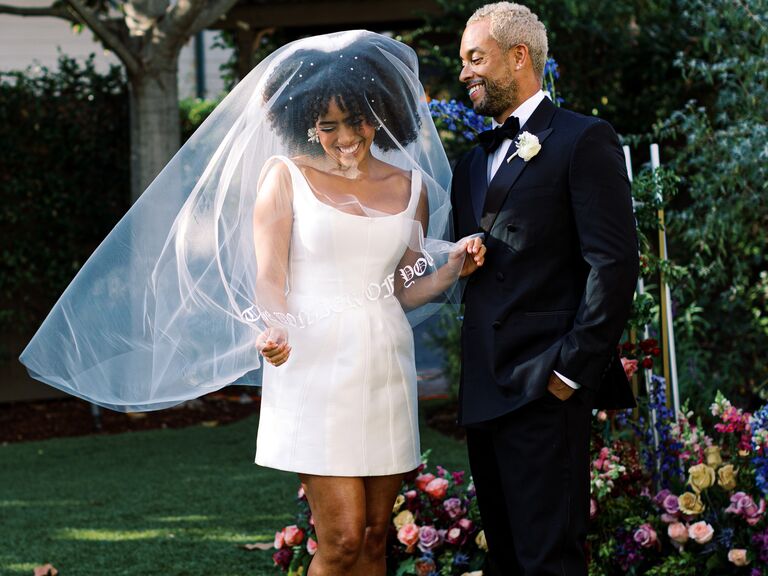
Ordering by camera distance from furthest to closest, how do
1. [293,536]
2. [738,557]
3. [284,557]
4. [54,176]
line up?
[54,176] < [284,557] < [293,536] < [738,557]

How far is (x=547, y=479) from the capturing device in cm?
300

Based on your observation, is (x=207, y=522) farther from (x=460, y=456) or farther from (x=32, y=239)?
(x=32, y=239)

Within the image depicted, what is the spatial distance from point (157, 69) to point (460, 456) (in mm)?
3798

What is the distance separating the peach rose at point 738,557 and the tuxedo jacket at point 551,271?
869 millimetres

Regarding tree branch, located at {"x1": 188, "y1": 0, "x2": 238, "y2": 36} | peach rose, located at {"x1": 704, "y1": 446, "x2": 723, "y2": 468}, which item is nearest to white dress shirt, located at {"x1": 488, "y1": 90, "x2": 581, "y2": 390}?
peach rose, located at {"x1": 704, "y1": 446, "x2": 723, "y2": 468}

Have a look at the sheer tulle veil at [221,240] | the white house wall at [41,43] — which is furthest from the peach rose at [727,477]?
the white house wall at [41,43]

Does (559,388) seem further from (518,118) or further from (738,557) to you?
(738,557)

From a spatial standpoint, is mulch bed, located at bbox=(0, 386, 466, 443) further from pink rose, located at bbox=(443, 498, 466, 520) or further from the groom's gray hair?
the groom's gray hair

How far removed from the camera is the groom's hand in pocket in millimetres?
2947

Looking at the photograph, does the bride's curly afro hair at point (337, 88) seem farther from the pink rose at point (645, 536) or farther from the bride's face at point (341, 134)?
the pink rose at point (645, 536)

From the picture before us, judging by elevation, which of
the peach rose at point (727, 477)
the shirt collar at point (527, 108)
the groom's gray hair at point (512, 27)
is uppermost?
the groom's gray hair at point (512, 27)

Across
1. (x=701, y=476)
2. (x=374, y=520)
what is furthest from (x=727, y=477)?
(x=374, y=520)

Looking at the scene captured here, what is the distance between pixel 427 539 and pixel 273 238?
1448mm

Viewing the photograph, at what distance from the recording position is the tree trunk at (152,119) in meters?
8.21
